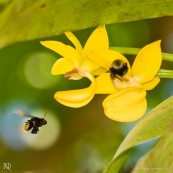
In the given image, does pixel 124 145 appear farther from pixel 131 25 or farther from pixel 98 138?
pixel 131 25

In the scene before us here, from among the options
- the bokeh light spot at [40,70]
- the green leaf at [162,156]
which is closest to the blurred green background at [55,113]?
the bokeh light spot at [40,70]

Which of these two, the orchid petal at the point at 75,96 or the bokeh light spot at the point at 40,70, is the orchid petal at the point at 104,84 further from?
the bokeh light spot at the point at 40,70

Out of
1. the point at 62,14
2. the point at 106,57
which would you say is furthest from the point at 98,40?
the point at 62,14

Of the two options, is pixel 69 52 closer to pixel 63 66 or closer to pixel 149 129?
pixel 63 66

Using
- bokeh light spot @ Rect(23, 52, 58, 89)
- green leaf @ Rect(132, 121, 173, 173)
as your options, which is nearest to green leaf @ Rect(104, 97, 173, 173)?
green leaf @ Rect(132, 121, 173, 173)

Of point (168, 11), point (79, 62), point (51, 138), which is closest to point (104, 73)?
point (79, 62)

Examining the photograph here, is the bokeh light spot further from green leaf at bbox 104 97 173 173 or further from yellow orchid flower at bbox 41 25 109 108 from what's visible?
green leaf at bbox 104 97 173 173

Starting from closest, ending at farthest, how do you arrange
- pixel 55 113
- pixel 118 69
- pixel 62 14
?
1. pixel 62 14
2. pixel 118 69
3. pixel 55 113
